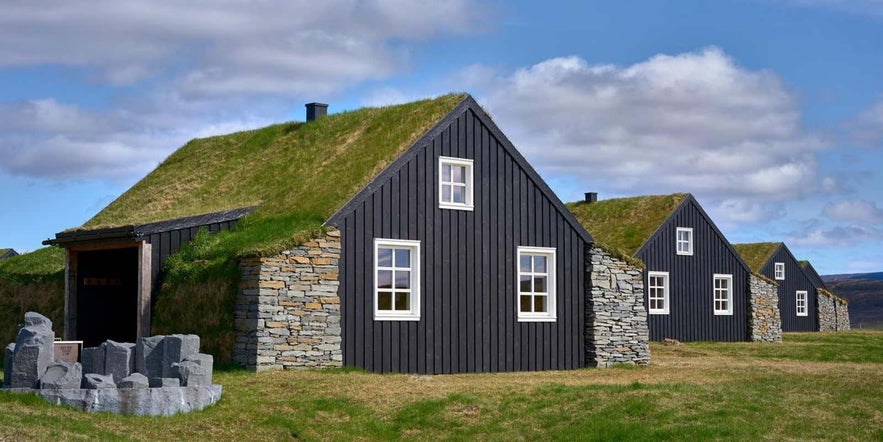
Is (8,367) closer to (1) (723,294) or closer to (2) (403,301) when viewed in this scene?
(2) (403,301)

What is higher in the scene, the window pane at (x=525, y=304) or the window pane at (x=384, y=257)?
the window pane at (x=384, y=257)

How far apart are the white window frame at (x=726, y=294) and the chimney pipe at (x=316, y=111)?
19.5 meters

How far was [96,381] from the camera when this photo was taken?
16.6 m

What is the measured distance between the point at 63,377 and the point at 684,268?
30829mm

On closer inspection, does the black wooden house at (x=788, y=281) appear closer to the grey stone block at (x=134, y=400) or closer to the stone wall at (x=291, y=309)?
the stone wall at (x=291, y=309)

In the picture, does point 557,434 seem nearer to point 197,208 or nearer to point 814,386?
point 814,386

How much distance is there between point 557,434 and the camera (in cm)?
1677

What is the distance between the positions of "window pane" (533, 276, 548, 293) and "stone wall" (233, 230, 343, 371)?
602cm

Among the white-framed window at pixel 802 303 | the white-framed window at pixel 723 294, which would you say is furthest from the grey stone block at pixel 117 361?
the white-framed window at pixel 802 303

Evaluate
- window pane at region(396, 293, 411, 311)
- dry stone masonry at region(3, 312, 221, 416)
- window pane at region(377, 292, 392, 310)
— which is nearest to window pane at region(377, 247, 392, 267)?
window pane at region(377, 292, 392, 310)

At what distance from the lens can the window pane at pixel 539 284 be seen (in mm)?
27281

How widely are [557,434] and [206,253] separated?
10571 mm

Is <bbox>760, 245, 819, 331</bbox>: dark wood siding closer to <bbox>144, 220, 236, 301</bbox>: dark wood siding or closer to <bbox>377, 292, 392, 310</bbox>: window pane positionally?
<bbox>377, 292, 392, 310</bbox>: window pane

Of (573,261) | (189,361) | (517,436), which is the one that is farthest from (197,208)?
(517,436)
